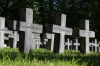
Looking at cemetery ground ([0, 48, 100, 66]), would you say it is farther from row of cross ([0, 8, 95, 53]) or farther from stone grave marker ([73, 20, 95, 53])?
stone grave marker ([73, 20, 95, 53])

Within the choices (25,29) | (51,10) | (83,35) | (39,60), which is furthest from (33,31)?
(51,10)

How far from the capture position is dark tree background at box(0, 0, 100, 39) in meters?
28.8

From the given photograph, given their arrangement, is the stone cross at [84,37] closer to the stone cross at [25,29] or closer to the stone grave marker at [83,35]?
the stone grave marker at [83,35]

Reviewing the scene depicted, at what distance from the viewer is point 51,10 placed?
105 feet

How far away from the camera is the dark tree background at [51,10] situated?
94.4ft

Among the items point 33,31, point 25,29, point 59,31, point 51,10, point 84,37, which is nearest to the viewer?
point 25,29

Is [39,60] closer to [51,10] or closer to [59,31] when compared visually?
[59,31]

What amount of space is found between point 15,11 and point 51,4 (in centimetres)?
498

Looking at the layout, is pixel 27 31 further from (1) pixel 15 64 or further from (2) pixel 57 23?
(1) pixel 15 64

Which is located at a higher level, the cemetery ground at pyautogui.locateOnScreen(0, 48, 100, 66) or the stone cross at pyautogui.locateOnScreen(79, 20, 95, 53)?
the cemetery ground at pyautogui.locateOnScreen(0, 48, 100, 66)

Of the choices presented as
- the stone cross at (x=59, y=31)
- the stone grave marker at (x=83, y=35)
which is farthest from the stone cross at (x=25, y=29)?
the stone grave marker at (x=83, y=35)

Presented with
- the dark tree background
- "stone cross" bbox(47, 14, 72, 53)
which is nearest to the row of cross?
"stone cross" bbox(47, 14, 72, 53)

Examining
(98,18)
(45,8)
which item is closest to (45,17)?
(45,8)

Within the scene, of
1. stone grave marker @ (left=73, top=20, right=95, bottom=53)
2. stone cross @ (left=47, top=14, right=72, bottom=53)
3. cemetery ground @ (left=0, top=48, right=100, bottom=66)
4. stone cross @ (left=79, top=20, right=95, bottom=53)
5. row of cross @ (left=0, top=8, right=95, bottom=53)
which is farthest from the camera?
stone cross @ (left=79, top=20, right=95, bottom=53)
